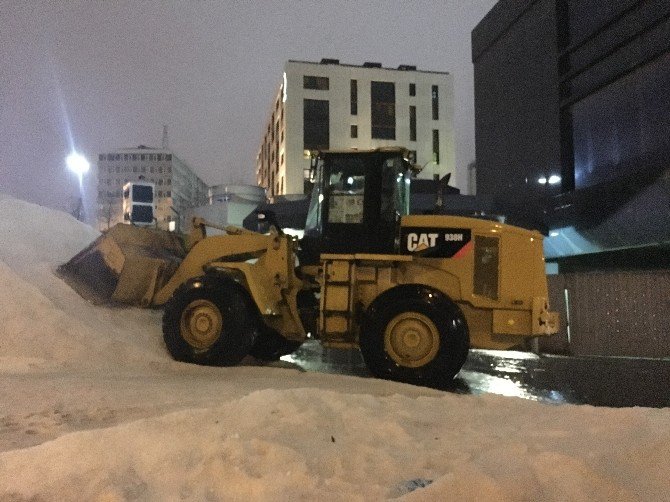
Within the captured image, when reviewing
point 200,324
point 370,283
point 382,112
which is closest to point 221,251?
point 200,324

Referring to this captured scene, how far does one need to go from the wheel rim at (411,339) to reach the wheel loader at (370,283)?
0.01 metres

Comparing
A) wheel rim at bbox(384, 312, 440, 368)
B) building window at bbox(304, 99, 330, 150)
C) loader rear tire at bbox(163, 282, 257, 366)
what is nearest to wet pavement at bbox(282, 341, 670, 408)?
wheel rim at bbox(384, 312, 440, 368)

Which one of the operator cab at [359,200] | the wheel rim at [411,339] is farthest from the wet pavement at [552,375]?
the operator cab at [359,200]

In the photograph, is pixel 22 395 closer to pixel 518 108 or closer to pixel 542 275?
pixel 542 275

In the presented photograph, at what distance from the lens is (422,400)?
5.64 meters

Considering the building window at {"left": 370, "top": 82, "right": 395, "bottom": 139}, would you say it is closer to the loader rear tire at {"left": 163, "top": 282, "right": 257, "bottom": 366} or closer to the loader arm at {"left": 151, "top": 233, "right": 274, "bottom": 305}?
the loader arm at {"left": 151, "top": 233, "right": 274, "bottom": 305}

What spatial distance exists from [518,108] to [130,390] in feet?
91.6

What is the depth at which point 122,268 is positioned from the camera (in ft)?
28.9

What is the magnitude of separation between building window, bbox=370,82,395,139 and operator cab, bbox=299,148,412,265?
130 feet

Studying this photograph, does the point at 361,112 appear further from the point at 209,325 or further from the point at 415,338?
the point at 415,338

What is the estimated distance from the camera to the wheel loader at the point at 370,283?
23.7 feet

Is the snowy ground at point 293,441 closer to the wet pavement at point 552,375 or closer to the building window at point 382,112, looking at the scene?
the wet pavement at point 552,375

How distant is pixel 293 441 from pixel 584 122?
77.3 feet

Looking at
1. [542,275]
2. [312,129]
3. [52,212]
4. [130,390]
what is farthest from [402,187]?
[312,129]
